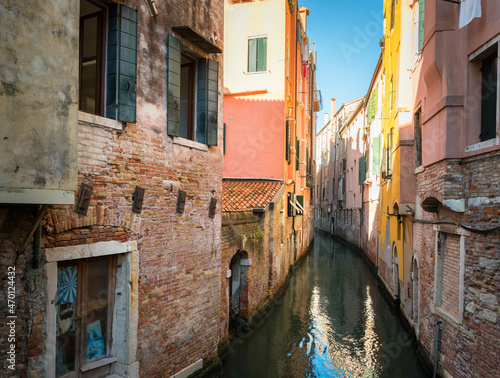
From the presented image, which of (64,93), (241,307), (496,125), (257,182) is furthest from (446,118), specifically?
(257,182)

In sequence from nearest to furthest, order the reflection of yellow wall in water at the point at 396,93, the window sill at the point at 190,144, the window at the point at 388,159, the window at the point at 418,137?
1. the window sill at the point at 190,144
2. the window at the point at 418,137
3. the reflection of yellow wall in water at the point at 396,93
4. the window at the point at 388,159

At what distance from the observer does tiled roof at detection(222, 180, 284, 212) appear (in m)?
12.8

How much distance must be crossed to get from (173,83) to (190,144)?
3.53 ft

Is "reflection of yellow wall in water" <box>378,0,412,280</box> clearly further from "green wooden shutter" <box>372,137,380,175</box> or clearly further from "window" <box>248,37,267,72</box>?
"window" <box>248,37,267,72</box>

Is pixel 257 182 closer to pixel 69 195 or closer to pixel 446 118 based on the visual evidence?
pixel 446 118

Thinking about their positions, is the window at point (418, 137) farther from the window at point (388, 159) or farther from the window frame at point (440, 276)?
the window frame at point (440, 276)

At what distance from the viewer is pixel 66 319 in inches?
192

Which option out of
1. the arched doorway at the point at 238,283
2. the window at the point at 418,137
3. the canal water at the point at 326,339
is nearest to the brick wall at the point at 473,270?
the canal water at the point at 326,339

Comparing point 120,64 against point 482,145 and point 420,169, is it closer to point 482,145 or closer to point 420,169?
point 482,145

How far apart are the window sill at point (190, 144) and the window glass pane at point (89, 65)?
1.40 meters

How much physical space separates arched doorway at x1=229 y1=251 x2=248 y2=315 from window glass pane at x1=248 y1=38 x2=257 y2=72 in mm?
7678

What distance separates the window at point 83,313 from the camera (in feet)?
15.9

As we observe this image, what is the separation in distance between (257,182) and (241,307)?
5692mm

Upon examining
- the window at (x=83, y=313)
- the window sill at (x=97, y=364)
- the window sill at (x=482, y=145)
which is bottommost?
the window sill at (x=97, y=364)
